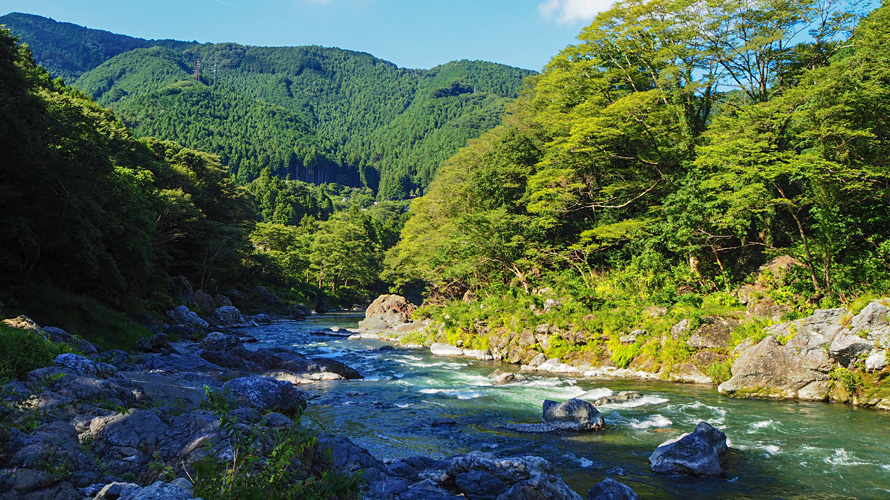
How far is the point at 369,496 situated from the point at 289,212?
10405 centimetres

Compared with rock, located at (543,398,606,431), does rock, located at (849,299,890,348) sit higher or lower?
higher

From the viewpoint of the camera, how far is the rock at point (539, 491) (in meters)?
7.00

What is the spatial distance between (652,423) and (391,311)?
106 feet

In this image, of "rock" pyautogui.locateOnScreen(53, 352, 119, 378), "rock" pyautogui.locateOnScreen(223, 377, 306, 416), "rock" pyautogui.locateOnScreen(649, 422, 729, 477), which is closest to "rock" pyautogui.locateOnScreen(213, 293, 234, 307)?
"rock" pyautogui.locateOnScreen(53, 352, 119, 378)

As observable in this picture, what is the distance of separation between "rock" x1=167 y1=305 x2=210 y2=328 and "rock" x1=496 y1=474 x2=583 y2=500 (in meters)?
29.0

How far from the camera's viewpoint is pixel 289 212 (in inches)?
4136

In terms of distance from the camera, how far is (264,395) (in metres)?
10.5

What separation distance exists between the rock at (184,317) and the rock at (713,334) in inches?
1105

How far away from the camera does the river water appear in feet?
28.0

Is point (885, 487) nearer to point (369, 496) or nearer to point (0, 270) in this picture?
point (369, 496)

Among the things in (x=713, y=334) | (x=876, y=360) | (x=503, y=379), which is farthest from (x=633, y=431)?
(x=713, y=334)

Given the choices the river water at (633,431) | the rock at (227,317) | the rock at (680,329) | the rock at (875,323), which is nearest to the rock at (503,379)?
the river water at (633,431)

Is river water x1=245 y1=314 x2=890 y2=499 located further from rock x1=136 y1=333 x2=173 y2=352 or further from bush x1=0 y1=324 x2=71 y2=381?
rock x1=136 y1=333 x2=173 y2=352

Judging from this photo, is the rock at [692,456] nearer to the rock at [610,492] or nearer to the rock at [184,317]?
the rock at [610,492]
